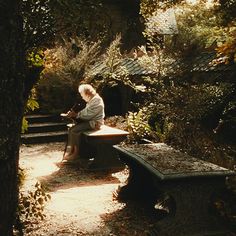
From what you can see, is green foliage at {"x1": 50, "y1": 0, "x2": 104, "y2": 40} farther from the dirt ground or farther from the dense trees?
the dirt ground

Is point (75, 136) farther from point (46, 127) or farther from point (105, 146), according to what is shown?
point (46, 127)

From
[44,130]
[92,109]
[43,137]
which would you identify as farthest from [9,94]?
[44,130]

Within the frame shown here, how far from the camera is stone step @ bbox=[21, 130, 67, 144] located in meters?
11.6

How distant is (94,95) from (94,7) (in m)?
4.26

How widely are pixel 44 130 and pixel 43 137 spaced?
0.69 meters

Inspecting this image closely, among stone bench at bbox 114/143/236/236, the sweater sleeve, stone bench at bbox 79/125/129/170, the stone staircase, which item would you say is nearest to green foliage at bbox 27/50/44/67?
stone bench at bbox 114/143/236/236

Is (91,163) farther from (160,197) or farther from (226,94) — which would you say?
(226,94)

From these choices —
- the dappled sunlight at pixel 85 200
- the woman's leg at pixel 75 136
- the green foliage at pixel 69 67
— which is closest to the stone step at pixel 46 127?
the green foliage at pixel 69 67

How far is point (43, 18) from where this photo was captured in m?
4.62

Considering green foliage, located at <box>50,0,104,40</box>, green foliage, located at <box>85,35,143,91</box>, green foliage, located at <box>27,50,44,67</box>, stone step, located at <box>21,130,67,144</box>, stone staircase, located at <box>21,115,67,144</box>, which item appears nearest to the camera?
A: green foliage, located at <box>50,0,104,40</box>

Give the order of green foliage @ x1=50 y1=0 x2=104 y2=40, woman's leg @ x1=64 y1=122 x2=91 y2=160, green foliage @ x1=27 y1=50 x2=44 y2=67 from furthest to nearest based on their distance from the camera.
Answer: woman's leg @ x1=64 y1=122 x2=91 y2=160, green foliage @ x1=27 y1=50 x2=44 y2=67, green foliage @ x1=50 y1=0 x2=104 y2=40

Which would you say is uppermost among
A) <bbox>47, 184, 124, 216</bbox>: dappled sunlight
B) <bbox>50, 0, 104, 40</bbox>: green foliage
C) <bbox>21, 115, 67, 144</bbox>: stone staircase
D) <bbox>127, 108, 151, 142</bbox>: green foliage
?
<bbox>50, 0, 104, 40</bbox>: green foliage

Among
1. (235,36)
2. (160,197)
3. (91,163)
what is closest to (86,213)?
(160,197)

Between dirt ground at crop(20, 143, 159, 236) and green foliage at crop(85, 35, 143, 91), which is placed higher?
green foliage at crop(85, 35, 143, 91)
